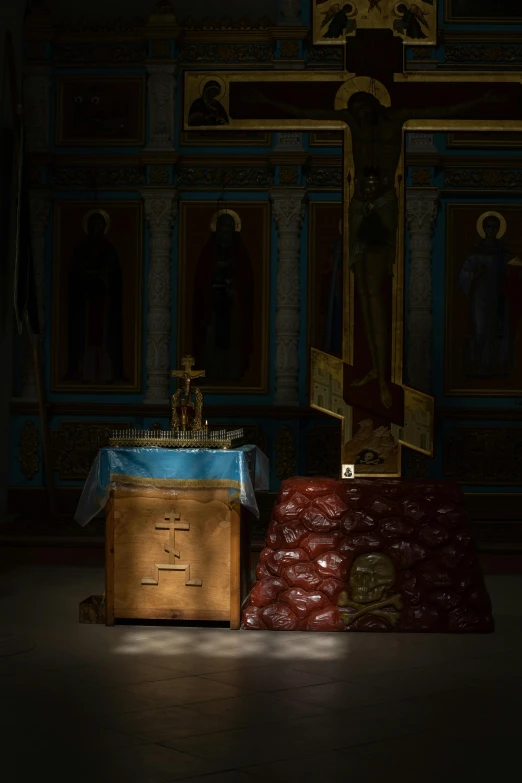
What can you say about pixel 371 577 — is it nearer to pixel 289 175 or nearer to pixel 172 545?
pixel 172 545

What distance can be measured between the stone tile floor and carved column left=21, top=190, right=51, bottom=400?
5494 mm

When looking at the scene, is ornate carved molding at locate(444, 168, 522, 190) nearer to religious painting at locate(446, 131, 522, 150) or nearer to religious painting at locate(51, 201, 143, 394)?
religious painting at locate(446, 131, 522, 150)

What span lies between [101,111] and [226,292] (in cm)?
215

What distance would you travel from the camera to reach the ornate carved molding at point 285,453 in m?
11.3

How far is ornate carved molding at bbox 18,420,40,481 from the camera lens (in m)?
11.4

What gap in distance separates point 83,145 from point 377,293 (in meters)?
6.16

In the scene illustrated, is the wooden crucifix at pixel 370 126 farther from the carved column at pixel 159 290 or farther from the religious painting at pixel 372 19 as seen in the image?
the carved column at pixel 159 290

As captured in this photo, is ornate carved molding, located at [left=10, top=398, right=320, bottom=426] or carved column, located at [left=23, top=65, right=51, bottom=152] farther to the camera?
carved column, located at [left=23, top=65, right=51, bottom=152]

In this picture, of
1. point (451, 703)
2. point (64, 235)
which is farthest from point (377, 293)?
point (64, 235)

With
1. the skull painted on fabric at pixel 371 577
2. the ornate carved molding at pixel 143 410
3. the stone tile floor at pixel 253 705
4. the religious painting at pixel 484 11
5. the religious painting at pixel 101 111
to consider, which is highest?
the religious painting at pixel 484 11

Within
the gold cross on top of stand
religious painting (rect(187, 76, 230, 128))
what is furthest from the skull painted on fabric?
religious painting (rect(187, 76, 230, 128))

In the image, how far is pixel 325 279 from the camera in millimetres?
11375

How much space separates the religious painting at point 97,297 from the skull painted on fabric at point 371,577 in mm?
5809

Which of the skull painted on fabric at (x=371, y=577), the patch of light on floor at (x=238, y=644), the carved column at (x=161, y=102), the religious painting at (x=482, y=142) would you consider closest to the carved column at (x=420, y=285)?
the religious painting at (x=482, y=142)
